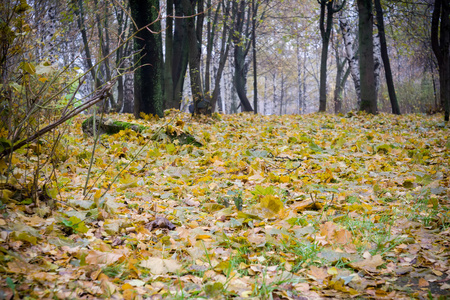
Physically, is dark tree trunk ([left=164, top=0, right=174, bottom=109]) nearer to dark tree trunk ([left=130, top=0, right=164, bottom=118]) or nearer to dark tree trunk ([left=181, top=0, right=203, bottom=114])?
dark tree trunk ([left=181, top=0, right=203, bottom=114])

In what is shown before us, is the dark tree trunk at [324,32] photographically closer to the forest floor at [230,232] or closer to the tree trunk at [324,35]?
the tree trunk at [324,35]

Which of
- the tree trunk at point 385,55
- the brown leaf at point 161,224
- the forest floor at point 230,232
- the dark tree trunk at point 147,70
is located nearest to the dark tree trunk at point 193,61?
the dark tree trunk at point 147,70

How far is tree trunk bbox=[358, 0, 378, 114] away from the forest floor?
16.7 ft

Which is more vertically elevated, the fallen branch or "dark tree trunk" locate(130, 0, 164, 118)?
"dark tree trunk" locate(130, 0, 164, 118)

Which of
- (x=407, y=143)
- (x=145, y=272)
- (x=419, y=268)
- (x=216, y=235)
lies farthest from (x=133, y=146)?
(x=407, y=143)

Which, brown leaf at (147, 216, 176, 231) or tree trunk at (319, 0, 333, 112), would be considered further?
tree trunk at (319, 0, 333, 112)

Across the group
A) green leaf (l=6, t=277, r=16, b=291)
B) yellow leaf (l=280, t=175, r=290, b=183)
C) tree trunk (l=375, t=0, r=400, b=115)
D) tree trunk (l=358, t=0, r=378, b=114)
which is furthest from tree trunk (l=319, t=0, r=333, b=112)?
green leaf (l=6, t=277, r=16, b=291)

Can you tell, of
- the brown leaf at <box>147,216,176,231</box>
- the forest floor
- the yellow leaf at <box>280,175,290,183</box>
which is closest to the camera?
the forest floor

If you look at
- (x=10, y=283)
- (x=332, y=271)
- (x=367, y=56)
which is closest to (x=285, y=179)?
(x=332, y=271)

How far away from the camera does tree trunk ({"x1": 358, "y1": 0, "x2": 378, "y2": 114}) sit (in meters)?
8.43

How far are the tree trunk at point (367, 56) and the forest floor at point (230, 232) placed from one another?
509cm

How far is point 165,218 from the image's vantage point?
2.28 meters

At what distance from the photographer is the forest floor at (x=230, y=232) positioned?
1484mm

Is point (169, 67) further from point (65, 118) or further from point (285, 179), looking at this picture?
point (65, 118)
